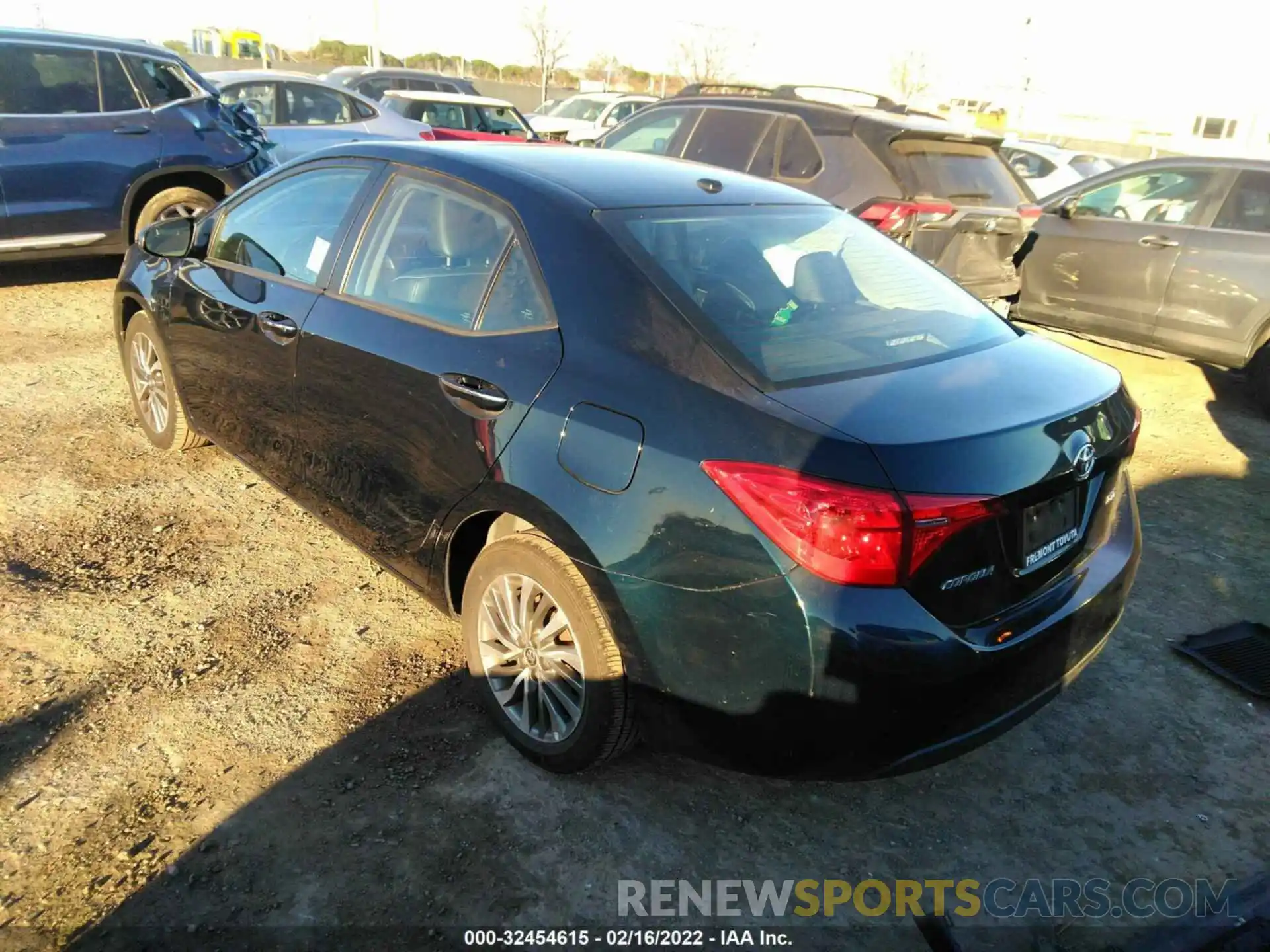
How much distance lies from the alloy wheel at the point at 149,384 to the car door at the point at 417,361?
62.0 inches

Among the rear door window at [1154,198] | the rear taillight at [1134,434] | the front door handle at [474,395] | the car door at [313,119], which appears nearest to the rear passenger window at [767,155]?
the rear door window at [1154,198]

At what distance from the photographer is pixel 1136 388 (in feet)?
24.0

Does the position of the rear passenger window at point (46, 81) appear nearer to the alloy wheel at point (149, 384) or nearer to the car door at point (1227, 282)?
the alloy wheel at point (149, 384)

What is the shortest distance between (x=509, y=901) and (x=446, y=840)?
0.88 feet

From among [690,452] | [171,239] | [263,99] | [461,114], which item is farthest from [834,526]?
[461,114]

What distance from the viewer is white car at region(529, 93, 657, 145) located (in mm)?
16734

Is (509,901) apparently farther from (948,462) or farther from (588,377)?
(948,462)

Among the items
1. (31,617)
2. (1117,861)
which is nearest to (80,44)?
(31,617)

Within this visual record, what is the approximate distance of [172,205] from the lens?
7.73 meters

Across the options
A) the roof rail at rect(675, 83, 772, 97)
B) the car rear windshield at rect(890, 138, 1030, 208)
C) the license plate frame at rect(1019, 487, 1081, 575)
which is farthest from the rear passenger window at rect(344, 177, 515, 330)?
the roof rail at rect(675, 83, 772, 97)

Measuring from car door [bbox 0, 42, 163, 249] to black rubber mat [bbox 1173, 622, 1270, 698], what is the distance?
7.87m

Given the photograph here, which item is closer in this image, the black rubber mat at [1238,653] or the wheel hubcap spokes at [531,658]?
the wheel hubcap spokes at [531,658]

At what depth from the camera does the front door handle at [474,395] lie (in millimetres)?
2605

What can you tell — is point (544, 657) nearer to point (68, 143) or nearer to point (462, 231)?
point (462, 231)
